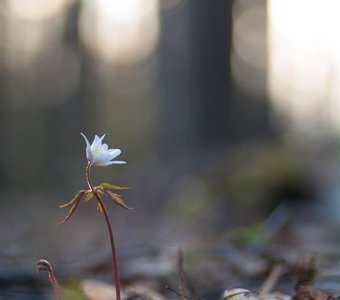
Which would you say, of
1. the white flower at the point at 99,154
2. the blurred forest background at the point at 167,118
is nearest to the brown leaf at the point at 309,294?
the white flower at the point at 99,154

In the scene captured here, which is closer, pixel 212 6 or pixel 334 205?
pixel 334 205

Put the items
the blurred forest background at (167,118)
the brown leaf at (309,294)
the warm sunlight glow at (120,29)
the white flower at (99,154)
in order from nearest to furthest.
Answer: the white flower at (99,154) → the brown leaf at (309,294) → the blurred forest background at (167,118) → the warm sunlight glow at (120,29)

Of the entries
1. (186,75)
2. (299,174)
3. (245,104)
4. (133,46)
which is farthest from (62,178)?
(133,46)

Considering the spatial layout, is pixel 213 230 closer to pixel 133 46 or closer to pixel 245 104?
pixel 245 104

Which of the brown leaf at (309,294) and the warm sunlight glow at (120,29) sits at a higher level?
the warm sunlight glow at (120,29)

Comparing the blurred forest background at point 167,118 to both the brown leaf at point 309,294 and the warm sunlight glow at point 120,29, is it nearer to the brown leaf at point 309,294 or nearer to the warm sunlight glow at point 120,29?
the warm sunlight glow at point 120,29
